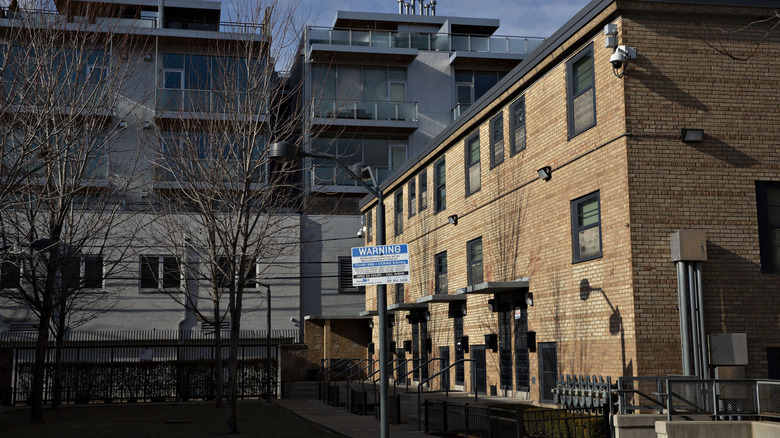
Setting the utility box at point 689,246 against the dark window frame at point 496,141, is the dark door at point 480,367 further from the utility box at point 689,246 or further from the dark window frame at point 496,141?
the utility box at point 689,246

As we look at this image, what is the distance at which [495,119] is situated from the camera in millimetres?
22359

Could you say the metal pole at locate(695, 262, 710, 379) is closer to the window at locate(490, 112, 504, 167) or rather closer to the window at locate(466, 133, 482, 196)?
the window at locate(490, 112, 504, 167)

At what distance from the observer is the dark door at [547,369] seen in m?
18.4

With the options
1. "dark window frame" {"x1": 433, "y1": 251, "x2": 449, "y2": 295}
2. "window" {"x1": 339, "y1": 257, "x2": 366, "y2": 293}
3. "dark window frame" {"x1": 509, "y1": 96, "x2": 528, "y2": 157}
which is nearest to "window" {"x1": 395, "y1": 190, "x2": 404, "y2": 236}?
"dark window frame" {"x1": 433, "y1": 251, "x2": 449, "y2": 295}

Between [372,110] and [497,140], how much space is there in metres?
24.1

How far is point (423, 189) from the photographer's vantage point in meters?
29.5

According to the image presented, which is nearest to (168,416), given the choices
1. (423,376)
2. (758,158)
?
(423,376)

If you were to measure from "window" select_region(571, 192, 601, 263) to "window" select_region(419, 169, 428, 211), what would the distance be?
11.7m

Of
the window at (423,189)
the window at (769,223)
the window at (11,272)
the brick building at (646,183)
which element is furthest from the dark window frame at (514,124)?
the window at (11,272)

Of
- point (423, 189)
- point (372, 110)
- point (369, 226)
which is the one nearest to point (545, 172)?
point (423, 189)

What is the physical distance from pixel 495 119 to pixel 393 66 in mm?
25642

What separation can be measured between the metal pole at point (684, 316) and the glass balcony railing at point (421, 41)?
33.8m

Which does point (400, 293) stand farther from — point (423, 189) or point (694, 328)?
point (694, 328)

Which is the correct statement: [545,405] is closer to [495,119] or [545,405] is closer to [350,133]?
[495,119]
